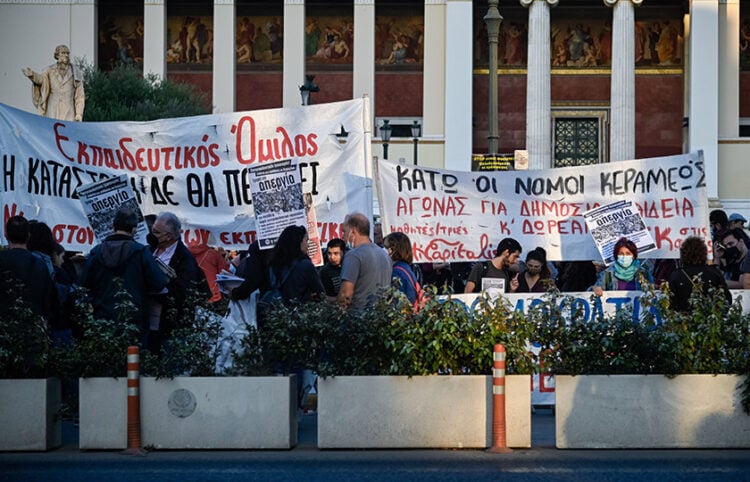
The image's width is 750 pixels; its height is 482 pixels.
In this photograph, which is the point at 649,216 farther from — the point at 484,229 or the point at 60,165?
the point at 60,165

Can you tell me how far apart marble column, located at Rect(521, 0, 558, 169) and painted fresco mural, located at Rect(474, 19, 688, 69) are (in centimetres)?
266

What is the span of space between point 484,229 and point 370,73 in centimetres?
3606

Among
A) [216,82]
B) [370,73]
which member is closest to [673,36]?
[370,73]

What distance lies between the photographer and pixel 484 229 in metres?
16.8

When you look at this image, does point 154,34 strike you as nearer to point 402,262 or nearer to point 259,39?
point 259,39

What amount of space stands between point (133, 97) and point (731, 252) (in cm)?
3076

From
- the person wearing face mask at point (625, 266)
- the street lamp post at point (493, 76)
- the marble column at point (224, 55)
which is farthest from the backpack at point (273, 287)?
the marble column at point (224, 55)

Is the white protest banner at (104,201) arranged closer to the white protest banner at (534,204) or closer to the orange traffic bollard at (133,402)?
the white protest banner at (534,204)

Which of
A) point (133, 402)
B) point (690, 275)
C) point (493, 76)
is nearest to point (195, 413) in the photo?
point (133, 402)

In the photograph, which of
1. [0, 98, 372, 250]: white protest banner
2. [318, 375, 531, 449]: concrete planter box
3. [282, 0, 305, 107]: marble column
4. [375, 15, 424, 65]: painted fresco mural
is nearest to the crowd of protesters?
[0, 98, 372, 250]: white protest banner

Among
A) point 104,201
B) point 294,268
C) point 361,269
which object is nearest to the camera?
point 361,269

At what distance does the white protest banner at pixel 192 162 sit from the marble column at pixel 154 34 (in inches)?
1458

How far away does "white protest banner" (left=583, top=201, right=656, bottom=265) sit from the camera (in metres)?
16.3

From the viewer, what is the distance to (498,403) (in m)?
11.5
